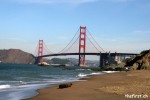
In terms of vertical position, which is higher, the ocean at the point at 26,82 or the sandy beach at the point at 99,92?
the sandy beach at the point at 99,92

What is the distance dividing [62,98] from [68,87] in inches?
272

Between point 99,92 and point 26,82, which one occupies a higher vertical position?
point 99,92

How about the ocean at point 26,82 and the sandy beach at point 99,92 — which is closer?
the sandy beach at point 99,92

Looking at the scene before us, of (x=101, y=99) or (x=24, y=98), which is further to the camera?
(x=24, y=98)

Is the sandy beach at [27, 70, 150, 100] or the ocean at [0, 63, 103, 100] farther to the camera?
the ocean at [0, 63, 103, 100]

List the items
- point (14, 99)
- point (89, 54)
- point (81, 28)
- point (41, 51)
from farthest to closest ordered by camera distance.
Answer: point (41, 51)
point (81, 28)
point (89, 54)
point (14, 99)

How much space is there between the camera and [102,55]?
137625mm

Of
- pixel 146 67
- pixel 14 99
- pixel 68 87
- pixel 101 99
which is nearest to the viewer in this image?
pixel 101 99

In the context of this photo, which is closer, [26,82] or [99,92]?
[99,92]

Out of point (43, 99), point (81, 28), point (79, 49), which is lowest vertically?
point (43, 99)

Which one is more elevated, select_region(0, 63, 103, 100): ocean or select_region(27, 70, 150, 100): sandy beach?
select_region(27, 70, 150, 100): sandy beach

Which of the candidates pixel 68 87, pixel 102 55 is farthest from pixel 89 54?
pixel 68 87

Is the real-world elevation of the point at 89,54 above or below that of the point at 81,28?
below

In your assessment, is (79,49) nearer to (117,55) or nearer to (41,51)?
(117,55)
